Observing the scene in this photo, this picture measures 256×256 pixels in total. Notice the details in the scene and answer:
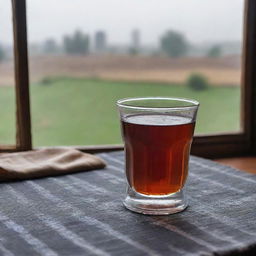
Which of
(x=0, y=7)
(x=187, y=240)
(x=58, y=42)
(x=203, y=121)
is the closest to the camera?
(x=187, y=240)

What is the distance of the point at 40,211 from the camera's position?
0.74 meters

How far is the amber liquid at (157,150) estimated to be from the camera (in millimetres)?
733

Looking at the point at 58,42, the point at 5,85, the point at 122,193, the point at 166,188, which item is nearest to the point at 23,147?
the point at 5,85

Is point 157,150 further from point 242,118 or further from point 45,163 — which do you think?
point 242,118

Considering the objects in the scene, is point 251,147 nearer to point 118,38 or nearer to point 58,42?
point 118,38

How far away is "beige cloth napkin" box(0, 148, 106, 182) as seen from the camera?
0.93m

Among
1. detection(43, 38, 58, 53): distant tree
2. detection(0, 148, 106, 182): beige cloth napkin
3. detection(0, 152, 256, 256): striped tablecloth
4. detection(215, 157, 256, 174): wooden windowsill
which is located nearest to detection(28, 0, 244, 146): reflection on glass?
detection(43, 38, 58, 53): distant tree

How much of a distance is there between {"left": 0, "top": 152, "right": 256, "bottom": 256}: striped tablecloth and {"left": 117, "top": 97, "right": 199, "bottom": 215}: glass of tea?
0.03 meters

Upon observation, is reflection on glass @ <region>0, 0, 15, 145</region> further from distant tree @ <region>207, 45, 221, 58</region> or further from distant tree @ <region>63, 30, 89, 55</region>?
distant tree @ <region>207, 45, 221, 58</region>

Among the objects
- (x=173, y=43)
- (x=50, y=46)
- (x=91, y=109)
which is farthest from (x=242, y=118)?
(x=50, y=46)

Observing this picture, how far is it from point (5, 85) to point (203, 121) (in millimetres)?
549

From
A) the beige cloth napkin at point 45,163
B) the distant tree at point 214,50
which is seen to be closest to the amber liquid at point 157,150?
the beige cloth napkin at point 45,163

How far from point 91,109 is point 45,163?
421 mm

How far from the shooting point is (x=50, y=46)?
51.4 inches
